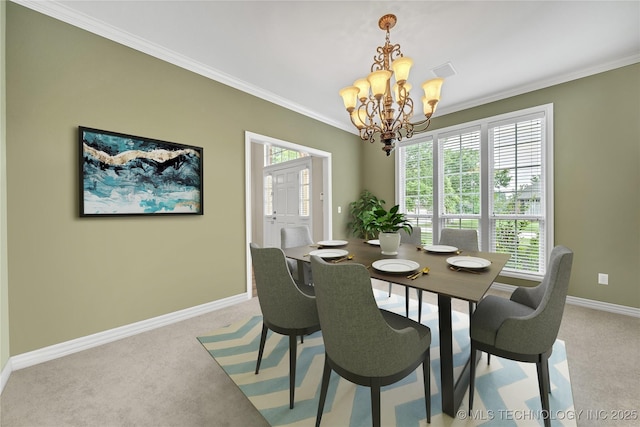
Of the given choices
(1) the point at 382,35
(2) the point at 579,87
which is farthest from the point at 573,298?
(1) the point at 382,35

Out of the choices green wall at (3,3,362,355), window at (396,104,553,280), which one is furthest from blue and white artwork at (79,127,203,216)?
window at (396,104,553,280)

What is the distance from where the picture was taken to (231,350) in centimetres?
206

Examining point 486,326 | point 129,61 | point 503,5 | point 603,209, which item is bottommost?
point 486,326

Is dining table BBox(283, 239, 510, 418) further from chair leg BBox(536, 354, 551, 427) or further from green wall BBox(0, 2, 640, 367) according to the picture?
green wall BBox(0, 2, 640, 367)

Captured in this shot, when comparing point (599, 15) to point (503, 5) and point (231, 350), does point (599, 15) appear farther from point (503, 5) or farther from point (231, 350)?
point (231, 350)

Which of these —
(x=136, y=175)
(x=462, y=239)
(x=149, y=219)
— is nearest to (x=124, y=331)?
(x=149, y=219)

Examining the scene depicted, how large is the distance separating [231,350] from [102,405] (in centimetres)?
79

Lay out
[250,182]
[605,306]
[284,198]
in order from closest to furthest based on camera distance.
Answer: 1. [605,306]
2. [250,182]
3. [284,198]

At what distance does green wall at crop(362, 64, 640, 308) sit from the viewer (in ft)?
8.64

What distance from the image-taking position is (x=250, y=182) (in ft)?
12.7

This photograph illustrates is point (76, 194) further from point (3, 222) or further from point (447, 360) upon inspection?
point (447, 360)

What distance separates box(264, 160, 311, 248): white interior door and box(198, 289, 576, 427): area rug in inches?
122

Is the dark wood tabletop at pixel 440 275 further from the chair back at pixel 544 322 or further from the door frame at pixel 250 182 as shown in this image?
the door frame at pixel 250 182

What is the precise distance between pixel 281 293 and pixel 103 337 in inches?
72.5
